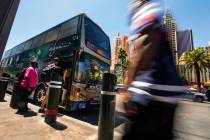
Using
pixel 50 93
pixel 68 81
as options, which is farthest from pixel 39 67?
pixel 50 93

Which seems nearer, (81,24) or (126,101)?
(126,101)

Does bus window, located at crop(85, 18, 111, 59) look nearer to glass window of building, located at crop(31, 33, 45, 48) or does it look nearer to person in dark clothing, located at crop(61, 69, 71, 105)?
person in dark clothing, located at crop(61, 69, 71, 105)

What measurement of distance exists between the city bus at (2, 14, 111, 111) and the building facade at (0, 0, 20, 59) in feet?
15.3

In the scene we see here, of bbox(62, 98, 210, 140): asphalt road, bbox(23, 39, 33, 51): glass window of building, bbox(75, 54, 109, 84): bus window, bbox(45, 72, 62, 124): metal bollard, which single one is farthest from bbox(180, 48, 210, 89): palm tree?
bbox(45, 72, 62, 124): metal bollard

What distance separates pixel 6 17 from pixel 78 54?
4.79 m

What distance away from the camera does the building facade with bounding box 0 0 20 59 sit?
56.9 inches

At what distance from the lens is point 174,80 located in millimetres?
1548

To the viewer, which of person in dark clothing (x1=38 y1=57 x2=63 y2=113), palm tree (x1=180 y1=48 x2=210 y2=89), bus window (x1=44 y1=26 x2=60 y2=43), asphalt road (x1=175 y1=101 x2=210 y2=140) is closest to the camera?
asphalt road (x1=175 y1=101 x2=210 y2=140)

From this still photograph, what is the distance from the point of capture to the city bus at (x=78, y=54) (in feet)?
20.5

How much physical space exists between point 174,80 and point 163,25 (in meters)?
0.61

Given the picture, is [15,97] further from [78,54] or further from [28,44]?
[28,44]

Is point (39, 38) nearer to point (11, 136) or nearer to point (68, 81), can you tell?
point (68, 81)

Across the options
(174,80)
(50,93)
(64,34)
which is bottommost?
(50,93)

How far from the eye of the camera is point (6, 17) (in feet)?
4.76
